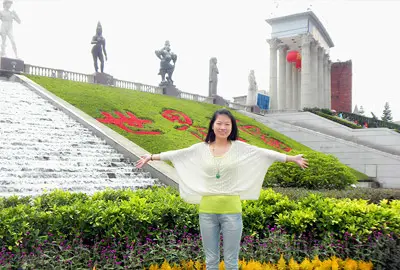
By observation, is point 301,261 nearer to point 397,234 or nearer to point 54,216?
point 397,234

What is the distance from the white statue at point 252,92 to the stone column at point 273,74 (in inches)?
162

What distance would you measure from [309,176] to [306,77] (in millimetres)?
29248

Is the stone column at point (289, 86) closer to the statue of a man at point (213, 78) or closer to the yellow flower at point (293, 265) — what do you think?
the statue of a man at point (213, 78)

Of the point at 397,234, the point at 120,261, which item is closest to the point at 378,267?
the point at 397,234

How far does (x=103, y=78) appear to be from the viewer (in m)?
26.3

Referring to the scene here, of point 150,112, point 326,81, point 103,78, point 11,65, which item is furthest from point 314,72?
point 11,65

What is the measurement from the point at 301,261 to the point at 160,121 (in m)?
15.2

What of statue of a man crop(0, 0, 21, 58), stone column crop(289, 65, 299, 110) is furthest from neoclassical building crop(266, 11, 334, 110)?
statue of a man crop(0, 0, 21, 58)

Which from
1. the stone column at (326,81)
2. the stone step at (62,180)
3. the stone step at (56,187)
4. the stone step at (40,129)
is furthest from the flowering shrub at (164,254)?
the stone column at (326,81)

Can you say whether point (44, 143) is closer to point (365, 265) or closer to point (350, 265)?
point (350, 265)

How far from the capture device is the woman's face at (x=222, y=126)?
13.5ft

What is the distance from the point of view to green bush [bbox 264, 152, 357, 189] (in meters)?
12.1

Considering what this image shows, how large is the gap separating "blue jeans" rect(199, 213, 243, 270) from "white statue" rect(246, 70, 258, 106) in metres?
34.1

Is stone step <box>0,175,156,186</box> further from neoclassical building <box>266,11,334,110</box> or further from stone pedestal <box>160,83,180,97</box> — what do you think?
neoclassical building <box>266,11,334,110</box>
